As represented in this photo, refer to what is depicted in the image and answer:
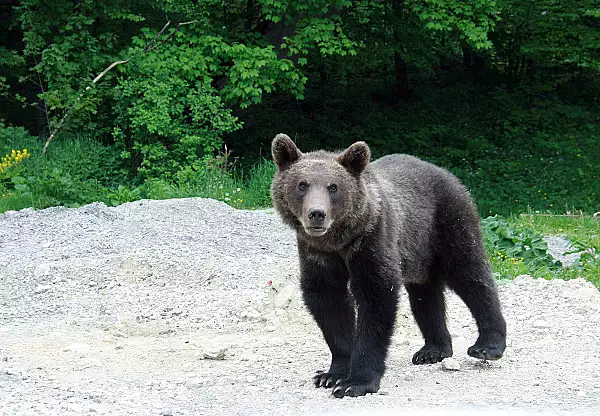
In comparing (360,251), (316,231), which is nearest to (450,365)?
(360,251)

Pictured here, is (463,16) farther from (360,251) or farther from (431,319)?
(360,251)

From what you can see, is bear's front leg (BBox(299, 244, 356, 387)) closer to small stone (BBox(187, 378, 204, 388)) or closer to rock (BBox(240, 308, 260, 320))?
small stone (BBox(187, 378, 204, 388))

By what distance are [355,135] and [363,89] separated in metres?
3.16

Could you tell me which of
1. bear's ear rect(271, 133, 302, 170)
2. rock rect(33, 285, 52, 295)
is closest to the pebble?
bear's ear rect(271, 133, 302, 170)

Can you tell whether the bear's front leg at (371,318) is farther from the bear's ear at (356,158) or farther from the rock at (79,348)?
the rock at (79,348)

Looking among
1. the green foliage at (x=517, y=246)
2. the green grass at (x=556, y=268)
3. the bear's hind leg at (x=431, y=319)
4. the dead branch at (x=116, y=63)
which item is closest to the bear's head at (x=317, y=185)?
the bear's hind leg at (x=431, y=319)

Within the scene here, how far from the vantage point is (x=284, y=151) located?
5551 millimetres

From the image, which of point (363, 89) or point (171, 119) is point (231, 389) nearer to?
point (171, 119)

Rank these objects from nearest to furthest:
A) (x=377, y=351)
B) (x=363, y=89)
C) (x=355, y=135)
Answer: (x=377, y=351), (x=355, y=135), (x=363, y=89)

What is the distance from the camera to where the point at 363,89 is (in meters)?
23.0

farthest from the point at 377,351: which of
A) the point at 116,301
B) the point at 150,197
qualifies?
the point at 150,197

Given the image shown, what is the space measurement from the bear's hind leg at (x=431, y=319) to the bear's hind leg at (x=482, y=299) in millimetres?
223

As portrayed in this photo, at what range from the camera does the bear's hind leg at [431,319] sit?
6316 mm

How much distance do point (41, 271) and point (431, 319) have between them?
4414 mm
